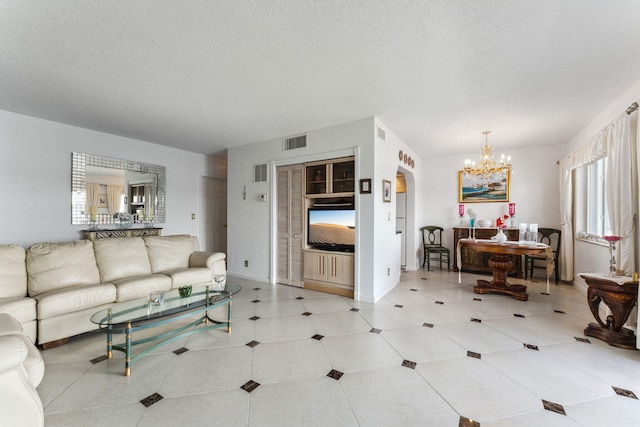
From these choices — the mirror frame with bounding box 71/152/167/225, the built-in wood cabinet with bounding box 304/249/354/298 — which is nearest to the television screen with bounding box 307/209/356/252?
the built-in wood cabinet with bounding box 304/249/354/298

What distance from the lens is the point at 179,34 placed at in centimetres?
194

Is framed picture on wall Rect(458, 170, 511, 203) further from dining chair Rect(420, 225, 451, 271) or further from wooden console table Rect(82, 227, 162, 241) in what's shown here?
wooden console table Rect(82, 227, 162, 241)

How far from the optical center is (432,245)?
19.5 ft

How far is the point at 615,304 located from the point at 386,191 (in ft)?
8.61

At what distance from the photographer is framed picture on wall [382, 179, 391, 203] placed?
3.85 m

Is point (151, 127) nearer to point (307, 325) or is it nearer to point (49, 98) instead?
point (49, 98)

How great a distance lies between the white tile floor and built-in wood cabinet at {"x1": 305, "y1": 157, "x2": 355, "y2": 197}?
1.84 metres

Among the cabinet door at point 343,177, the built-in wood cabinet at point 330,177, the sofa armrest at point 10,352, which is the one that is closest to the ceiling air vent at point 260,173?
the built-in wood cabinet at point 330,177

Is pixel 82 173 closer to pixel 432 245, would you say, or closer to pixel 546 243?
pixel 432 245

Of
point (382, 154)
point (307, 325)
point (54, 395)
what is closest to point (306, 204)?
point (382, 154)

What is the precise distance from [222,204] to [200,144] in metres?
1.74

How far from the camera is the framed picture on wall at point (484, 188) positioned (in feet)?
17.7

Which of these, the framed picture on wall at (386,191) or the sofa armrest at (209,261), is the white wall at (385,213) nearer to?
the framed picture on wall at (386,191)

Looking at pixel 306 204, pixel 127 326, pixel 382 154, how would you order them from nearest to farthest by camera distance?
pixel 127 326, pixel 382 154, pixel 306 204
